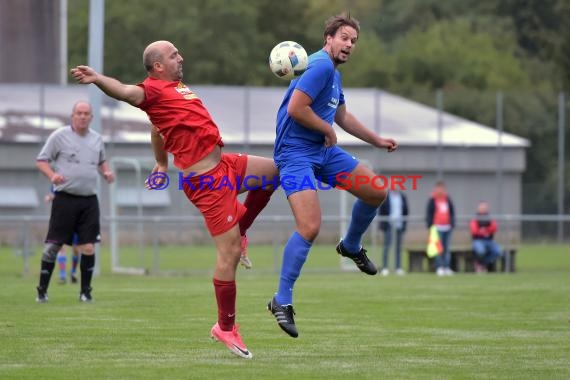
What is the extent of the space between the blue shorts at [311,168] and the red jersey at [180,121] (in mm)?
629

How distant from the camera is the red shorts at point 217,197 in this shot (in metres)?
8.56

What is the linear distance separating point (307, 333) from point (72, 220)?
390 cm

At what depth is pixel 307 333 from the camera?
33.1 ft

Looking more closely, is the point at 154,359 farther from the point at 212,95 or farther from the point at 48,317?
the point at 212,95

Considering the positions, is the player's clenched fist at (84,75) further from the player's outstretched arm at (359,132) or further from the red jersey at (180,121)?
the player's outstretched arm at (359,132)

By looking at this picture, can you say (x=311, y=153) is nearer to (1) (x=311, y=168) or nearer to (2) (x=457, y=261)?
(1) (x=311, y=168)

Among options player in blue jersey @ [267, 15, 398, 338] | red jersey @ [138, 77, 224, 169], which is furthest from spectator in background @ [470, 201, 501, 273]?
red jersey @ [138, 77, 224, 169]

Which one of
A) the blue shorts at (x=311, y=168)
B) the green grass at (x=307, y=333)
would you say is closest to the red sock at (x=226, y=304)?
the green grass at (x=307, y=333)

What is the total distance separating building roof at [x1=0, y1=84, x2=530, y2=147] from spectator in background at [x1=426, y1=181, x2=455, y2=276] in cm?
1028

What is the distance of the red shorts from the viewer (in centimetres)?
856

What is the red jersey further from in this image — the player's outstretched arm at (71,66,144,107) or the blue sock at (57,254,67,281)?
the blue sock at (57,254,67,281)

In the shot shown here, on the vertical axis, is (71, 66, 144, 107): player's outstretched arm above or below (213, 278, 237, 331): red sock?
above

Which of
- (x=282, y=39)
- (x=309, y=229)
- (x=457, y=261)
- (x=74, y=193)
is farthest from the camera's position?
(x=282, y=39)

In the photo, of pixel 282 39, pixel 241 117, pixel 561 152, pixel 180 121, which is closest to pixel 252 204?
Answer: pixel 180 121
